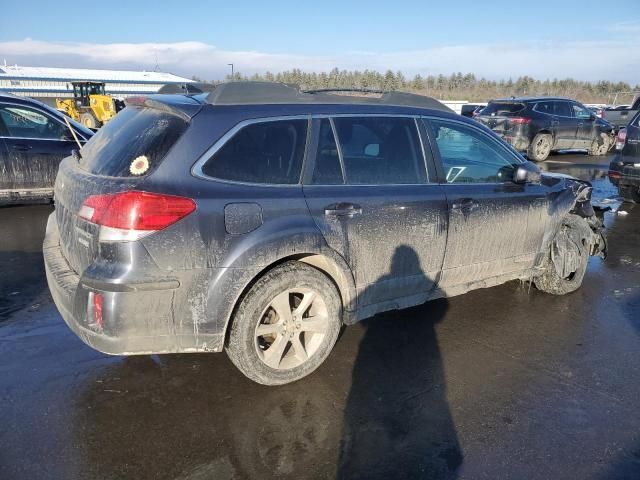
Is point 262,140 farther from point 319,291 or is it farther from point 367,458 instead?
point 367,458

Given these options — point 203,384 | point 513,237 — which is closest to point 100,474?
point 203,384

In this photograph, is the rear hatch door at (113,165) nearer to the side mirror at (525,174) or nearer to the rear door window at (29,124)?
the side mirror at (525,174)

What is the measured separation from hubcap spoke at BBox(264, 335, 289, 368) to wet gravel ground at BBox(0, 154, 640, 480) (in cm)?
21

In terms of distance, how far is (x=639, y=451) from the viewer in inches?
110

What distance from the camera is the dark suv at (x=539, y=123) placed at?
1461 cm

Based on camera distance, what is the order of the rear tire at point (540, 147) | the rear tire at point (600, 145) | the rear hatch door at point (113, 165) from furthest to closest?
the rear tire at point (600, 145) → the rear tire at point (540, 147) → the rear hatch door at point (113, 165)

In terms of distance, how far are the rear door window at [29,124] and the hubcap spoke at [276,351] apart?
6211 millimetres

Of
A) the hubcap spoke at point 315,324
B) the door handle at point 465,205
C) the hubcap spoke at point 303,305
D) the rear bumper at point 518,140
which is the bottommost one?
the hubcap spoke at point 315,324

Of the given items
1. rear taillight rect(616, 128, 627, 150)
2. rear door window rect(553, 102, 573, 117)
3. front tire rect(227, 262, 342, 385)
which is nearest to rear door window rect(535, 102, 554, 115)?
rear door window rect(553, 102, 573, 117)

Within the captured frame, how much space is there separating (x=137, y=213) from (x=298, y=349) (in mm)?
1323

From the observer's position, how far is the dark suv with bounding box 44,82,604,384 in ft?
9.20

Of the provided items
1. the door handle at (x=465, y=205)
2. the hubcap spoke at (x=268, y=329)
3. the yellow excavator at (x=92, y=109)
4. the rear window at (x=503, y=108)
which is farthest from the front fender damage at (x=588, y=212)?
the yellow excavator at (x=92, y=109)

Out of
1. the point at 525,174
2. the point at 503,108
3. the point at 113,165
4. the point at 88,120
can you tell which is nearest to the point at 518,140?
the point at 503,108

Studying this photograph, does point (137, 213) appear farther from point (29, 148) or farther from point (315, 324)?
point (29, 148)
